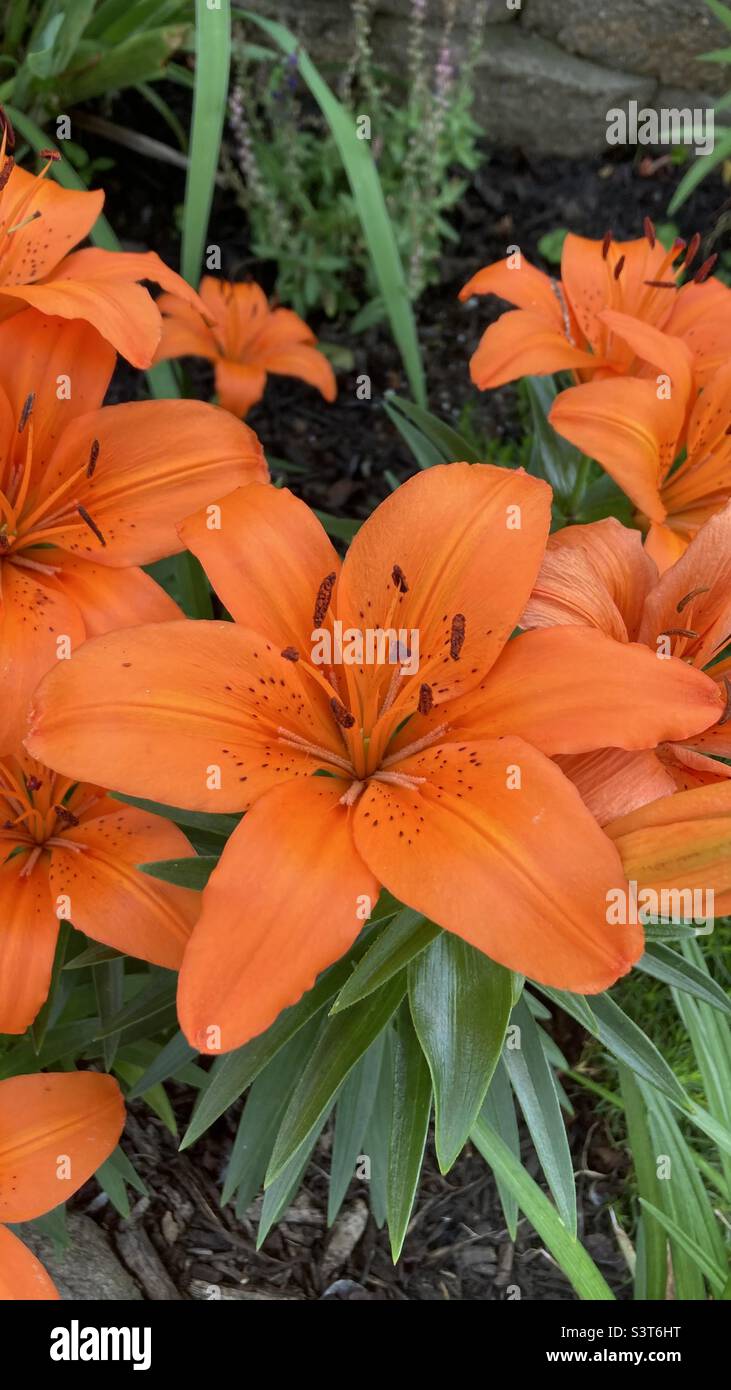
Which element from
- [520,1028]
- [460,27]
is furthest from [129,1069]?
[460,27]

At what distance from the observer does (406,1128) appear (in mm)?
1256

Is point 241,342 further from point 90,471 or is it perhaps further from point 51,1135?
point 51,1135

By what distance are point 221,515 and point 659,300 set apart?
0.87 meters

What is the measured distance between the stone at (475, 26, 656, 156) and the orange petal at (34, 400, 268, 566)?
232 centimetres

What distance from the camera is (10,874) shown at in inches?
51.1

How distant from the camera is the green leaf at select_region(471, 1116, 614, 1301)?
1.31m

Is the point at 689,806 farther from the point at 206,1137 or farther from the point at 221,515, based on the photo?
the point at 206,1137

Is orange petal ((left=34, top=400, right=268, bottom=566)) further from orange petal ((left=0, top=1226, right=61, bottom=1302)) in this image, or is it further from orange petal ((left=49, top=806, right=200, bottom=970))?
orange petal ((left=0, top=1226, right=61, bottom=1302))

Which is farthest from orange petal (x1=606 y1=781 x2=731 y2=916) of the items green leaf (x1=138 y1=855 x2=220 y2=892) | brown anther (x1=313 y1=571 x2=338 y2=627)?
green leaf (x1=138 y1=855 x2=220 y2=892)

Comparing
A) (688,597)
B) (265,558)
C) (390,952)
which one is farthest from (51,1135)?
(688,597)

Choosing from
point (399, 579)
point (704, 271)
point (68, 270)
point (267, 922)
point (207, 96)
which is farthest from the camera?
point (207, 96)

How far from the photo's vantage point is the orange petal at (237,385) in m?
2.05

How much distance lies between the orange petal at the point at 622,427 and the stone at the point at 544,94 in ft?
7.23

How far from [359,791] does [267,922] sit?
183 mm
